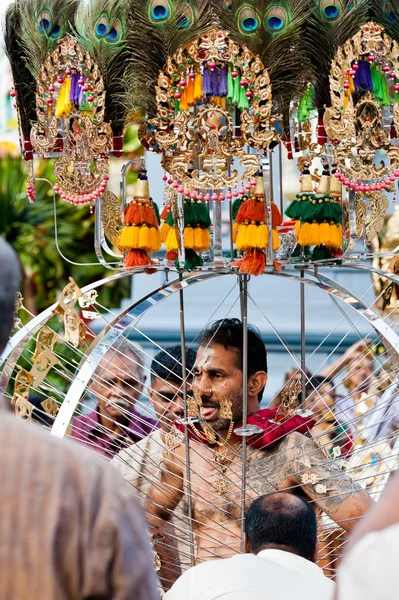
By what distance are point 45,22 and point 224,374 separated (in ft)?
4.08

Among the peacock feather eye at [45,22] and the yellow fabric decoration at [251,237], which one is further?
the peacock feather eye at [45,22]

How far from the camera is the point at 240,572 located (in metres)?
2.10

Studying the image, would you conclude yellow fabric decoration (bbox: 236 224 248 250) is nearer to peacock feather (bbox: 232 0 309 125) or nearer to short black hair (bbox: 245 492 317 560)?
peacock feather (bbox: 232 0 309 125)

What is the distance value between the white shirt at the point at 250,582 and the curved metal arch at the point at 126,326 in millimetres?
942

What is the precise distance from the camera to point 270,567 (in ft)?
7.07

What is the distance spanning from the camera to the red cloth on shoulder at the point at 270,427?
3.45 meters

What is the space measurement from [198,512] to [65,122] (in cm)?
129

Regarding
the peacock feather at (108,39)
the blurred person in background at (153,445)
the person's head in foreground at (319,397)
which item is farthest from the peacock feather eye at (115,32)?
the person's head in foreground at (319,397)

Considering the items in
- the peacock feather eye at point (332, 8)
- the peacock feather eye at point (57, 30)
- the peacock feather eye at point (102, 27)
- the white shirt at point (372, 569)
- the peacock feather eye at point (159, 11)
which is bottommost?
the white shirt at point (372, 569)

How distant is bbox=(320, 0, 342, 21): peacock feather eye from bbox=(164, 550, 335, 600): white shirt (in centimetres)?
152

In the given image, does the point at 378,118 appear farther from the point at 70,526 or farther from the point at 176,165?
the point at 70,526

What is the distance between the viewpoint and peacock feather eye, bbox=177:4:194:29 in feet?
9.63

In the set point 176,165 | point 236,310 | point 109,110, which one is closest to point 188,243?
point 176,165

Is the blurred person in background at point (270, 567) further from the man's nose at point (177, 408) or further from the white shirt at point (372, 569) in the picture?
the man's nose at point (177, 408)
